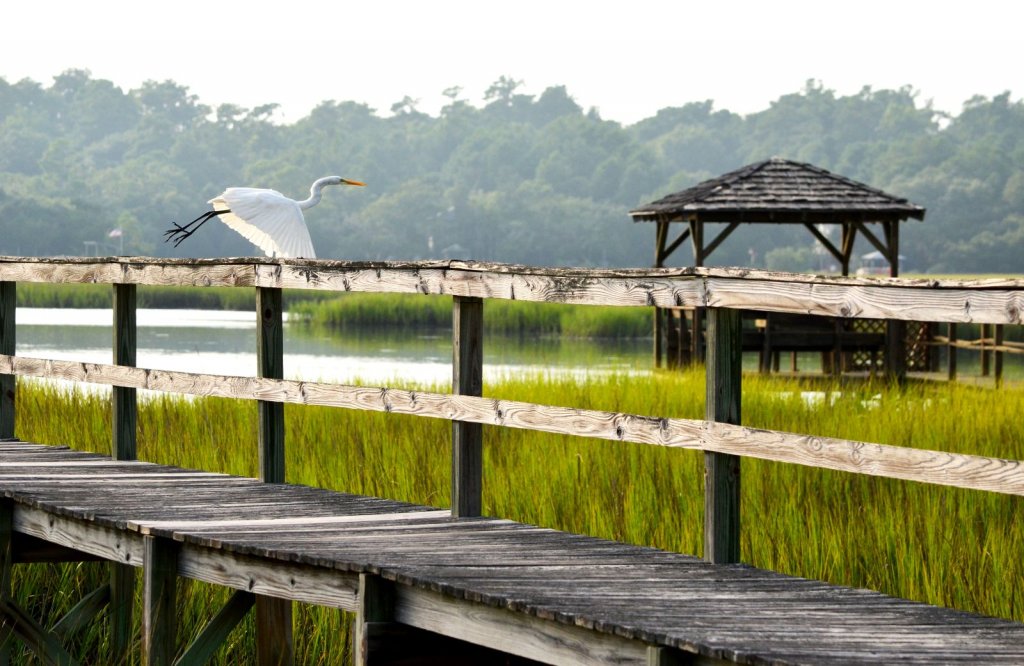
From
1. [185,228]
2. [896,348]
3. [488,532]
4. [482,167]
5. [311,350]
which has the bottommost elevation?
[311,350]

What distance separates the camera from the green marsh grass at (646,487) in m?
7.05

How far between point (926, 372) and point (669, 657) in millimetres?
18645

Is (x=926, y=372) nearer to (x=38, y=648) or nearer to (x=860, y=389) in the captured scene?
(x=860, y=389)

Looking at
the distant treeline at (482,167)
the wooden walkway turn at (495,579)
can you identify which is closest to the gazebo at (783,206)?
the wooden walkway turn at (495,579)

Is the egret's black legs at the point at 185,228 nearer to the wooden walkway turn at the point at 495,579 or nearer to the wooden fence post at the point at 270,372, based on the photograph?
the wooden fence post at the point at 270,372

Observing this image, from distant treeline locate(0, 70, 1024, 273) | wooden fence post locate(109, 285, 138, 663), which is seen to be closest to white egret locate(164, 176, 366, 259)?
wooden fence post locate(109, 285, 138, 663)

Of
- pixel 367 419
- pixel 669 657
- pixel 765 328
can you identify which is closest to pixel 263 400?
pixel 669 657

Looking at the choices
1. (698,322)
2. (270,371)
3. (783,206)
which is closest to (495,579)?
(270,371)

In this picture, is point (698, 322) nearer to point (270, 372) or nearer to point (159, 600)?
point (270, 372)

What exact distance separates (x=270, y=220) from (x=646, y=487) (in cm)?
272

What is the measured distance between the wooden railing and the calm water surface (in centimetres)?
1493

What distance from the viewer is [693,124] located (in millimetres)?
154125

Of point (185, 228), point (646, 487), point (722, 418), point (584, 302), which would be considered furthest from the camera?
point (185, 228)

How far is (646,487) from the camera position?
8.57 m
